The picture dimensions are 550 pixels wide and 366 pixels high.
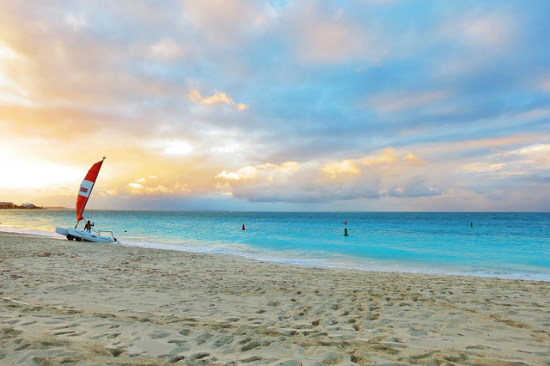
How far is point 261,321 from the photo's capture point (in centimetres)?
535

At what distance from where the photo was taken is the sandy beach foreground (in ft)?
12.6

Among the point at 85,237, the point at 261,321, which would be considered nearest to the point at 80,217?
the point at 85,237

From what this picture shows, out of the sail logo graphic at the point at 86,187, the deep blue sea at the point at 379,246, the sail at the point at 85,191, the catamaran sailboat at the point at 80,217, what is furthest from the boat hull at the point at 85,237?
the deep blue sea at the point at 379,246

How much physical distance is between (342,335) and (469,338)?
2.13 m

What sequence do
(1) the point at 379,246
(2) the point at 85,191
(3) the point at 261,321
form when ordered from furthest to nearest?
(1) the point at 379,246 → (2) the point at 85,191 → (3) the point at 261,321

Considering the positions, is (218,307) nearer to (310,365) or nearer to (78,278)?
(310,365)

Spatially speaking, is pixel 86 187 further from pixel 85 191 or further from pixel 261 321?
pixel 261 321

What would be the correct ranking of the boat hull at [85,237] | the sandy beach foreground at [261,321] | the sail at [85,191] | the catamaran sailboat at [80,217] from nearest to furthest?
the sandy beach foreground at [261,321] < the boat hull at [85,237] < the catamaran sailboat at [80,217] < the sail at [85,191]

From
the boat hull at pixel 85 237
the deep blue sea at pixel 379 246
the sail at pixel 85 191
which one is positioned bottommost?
the deep blue sea at pixel 379 246

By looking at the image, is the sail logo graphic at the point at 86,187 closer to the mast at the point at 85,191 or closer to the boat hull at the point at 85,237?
the mast at the point at 85,191

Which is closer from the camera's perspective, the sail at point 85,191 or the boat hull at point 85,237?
the boat hull at point 85,237

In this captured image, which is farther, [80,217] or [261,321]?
[80,217]

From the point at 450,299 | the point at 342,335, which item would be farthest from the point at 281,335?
the point at 450,299

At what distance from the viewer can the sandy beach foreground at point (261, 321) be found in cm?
384
